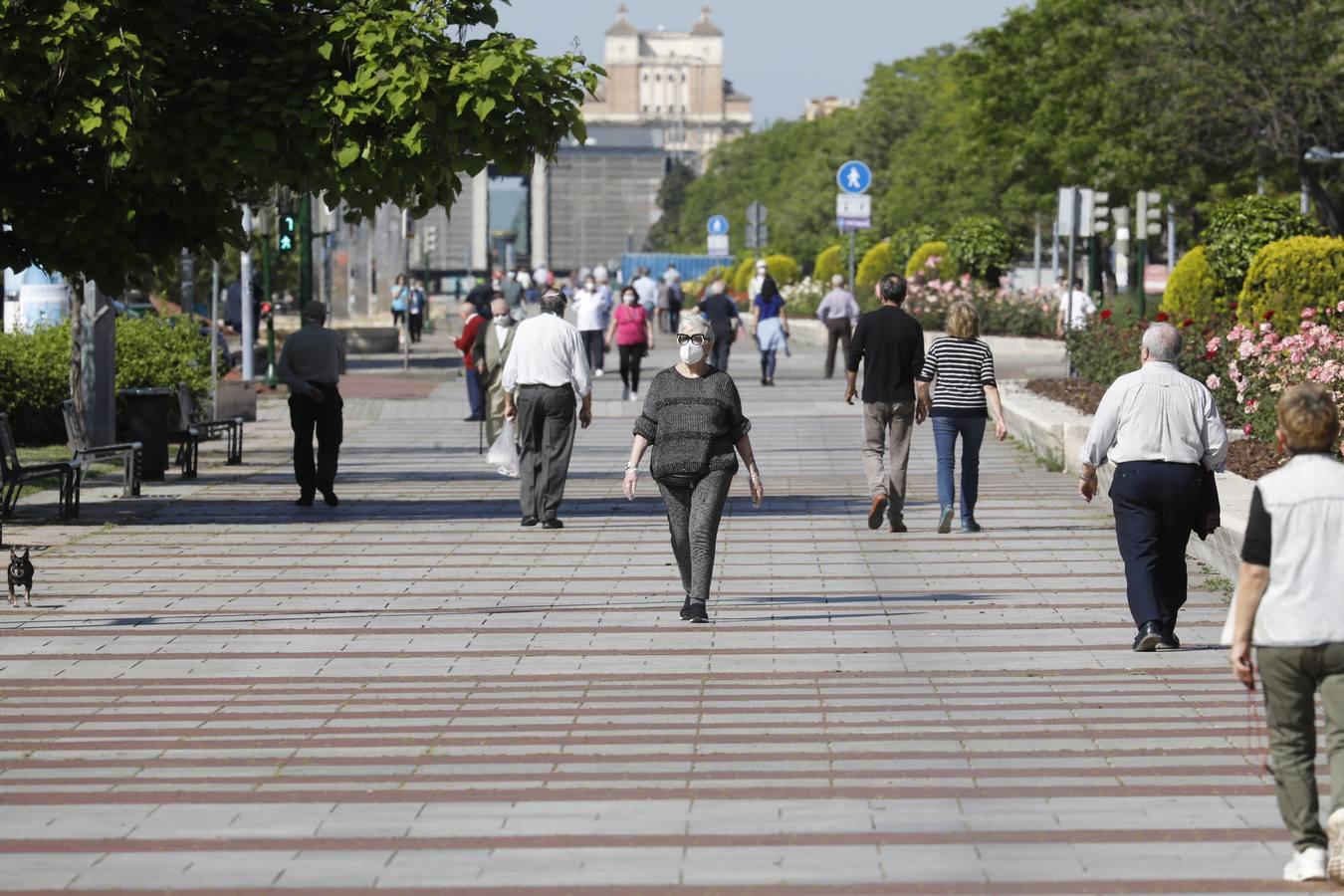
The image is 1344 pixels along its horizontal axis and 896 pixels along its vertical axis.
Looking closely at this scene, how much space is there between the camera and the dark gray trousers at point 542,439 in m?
15.9

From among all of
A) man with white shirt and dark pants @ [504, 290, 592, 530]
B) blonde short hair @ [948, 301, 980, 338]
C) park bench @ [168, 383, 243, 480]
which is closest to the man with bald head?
man with white shirt and dark pants @ [504, 290, 592, 530]

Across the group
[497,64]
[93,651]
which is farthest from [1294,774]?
[497,64]

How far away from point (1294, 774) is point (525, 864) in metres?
2.05

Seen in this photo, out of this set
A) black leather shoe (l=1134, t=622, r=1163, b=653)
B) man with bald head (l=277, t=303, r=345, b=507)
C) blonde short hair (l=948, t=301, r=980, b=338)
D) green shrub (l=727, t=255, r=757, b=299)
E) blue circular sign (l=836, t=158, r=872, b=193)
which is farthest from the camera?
green shrub (l=727, t=255, r=757, b=299)

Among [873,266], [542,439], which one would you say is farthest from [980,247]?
[542,439]

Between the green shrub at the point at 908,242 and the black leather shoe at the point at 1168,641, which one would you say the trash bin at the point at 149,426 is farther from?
the green shrub at the point at 908,242

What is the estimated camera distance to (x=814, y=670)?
9.83 metres

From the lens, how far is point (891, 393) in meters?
15.6

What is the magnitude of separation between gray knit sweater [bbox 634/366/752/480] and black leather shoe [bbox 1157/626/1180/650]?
221 centimetres

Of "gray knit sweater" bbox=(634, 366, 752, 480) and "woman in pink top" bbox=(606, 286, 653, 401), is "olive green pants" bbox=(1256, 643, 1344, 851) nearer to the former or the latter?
"gray knit sweater" bbox=(634, 366, 752, 480)

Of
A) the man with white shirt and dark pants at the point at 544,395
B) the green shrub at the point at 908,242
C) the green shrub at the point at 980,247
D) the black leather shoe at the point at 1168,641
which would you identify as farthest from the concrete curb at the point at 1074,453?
the green shrub at the point at 908,242

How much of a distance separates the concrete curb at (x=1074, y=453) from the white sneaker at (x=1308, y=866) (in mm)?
2502

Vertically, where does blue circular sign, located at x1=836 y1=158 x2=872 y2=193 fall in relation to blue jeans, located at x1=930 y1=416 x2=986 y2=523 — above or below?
above

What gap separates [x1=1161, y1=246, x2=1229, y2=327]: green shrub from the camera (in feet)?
100
